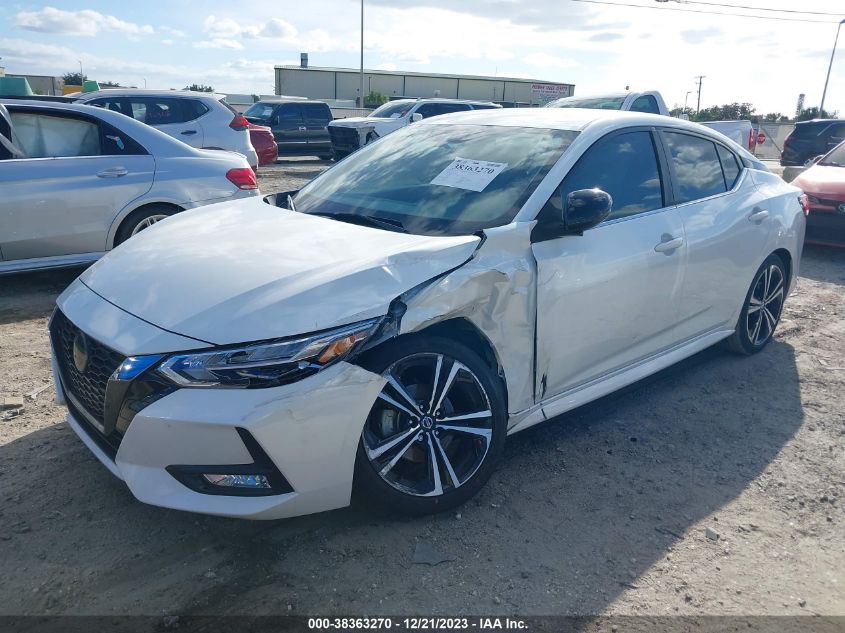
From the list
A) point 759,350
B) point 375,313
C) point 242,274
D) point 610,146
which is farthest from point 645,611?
point 759,350

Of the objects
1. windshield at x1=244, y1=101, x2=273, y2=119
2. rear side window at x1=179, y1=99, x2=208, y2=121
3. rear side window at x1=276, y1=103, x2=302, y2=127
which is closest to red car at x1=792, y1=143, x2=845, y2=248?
rear side window at x1=179, y1=99, x2=208, y2=121

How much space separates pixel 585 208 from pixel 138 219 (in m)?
4.46

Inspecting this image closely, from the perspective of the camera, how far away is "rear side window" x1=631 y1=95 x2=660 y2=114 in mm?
12078

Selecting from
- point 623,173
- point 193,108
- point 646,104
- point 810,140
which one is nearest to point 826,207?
point 646,104

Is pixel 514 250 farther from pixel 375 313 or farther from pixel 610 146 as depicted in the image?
pixel 610 146

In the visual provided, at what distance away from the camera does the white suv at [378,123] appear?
1611 cm

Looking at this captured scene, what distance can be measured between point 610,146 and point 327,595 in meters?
2.64

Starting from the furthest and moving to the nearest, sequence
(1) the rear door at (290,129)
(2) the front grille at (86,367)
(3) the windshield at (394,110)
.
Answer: (1) the rear door at (290,129), (3) the windshield at (394,110), (2) the front grille at (86,367)

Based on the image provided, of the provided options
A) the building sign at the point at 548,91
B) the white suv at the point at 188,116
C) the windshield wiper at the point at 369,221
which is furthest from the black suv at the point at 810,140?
the building sign at the point at 548,91

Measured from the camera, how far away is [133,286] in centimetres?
288

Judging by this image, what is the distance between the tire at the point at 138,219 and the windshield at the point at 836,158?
8.34 metres

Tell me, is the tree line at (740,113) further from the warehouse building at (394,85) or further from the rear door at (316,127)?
the rear door at (316,127)

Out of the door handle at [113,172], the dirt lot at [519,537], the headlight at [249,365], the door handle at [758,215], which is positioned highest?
the door handle at [758,215]

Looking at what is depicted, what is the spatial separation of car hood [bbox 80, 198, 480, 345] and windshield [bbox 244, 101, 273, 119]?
1736cm
